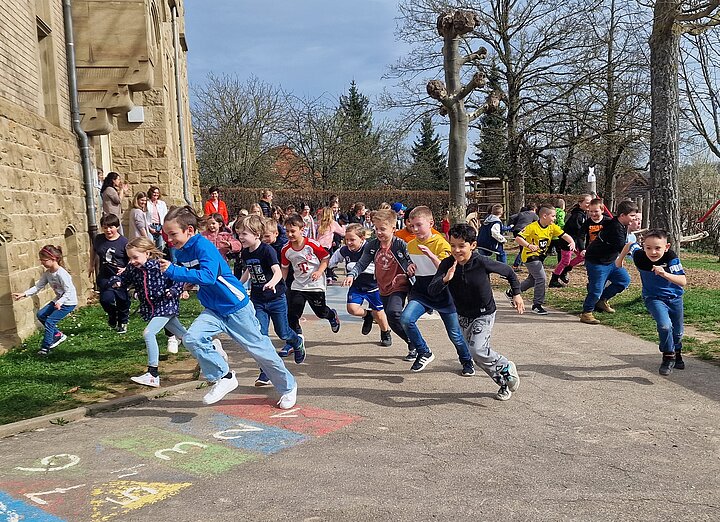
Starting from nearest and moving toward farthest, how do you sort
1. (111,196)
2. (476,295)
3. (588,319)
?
(476,295) → (588,319) → (111,196)

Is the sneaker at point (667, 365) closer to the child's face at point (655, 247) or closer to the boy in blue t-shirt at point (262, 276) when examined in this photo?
the child's face at point (655, 247)

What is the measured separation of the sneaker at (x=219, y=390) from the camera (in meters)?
5.15

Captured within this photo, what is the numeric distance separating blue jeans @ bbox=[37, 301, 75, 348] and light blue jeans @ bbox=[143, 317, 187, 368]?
1820mm

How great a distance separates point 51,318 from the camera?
7.57 m

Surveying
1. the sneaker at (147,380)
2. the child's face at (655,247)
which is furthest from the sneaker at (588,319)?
the sneaker at (147,380)

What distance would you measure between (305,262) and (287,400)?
7.99 feet

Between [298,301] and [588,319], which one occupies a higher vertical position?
[298,301]

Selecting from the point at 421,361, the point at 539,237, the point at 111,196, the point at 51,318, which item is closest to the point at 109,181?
the point at 111,196

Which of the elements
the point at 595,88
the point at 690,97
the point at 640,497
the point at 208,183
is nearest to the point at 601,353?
the point at 640,497

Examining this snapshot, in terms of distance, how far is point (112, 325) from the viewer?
8914 mm

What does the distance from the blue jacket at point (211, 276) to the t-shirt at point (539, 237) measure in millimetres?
6282

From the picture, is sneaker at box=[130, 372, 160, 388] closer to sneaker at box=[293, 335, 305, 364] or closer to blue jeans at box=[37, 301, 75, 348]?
sneaker at box=[293, 335, 305, 364]

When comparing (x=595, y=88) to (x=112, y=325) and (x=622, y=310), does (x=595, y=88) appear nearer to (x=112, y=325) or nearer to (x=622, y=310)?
(x=622, y=310)

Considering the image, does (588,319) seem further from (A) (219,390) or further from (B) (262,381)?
(A) (219,390)
